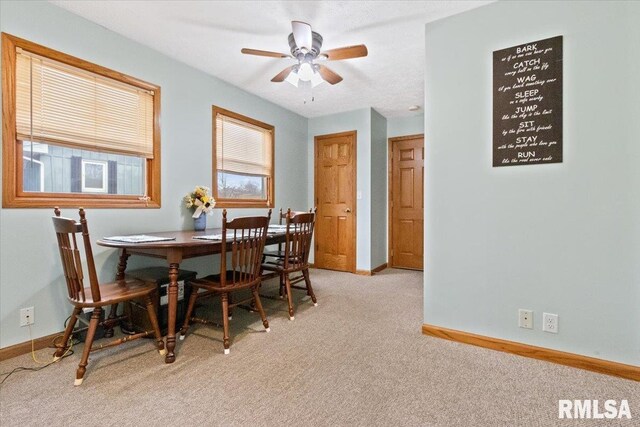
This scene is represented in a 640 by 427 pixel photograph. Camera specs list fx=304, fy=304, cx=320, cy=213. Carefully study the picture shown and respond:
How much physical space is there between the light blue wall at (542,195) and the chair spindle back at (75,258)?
2241 millimetres

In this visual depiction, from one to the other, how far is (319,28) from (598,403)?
2984 mm

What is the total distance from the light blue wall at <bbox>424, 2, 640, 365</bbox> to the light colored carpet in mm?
303

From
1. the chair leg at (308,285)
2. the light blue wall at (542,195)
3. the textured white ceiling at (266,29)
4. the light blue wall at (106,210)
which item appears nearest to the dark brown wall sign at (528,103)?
the light blue wall at (542,195)

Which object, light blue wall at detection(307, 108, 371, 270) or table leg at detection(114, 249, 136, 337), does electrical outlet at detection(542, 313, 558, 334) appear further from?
table leg at detection(114, 249, 136, 337)

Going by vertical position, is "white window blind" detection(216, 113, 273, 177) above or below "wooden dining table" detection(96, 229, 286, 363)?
above

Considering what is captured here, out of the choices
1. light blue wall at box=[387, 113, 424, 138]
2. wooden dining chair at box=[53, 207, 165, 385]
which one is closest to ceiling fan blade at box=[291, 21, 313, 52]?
wooden dining chair at box=[53, 207, 165, 385]

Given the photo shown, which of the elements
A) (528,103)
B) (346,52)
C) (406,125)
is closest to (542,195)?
(528,103)

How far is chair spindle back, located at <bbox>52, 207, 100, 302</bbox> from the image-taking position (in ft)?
5.49

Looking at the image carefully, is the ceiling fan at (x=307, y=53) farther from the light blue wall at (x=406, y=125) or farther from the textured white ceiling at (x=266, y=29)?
the light blue wall at (x=406, y=125)

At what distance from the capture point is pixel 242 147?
3.85 m

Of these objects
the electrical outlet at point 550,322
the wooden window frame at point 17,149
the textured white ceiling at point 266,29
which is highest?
the textured white ceiling at point 266,29

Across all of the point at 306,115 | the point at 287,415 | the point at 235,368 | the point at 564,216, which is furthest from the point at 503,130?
the point at 306,115

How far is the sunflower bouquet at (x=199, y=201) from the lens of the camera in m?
3.04

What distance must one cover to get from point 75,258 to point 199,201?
4.53ft
